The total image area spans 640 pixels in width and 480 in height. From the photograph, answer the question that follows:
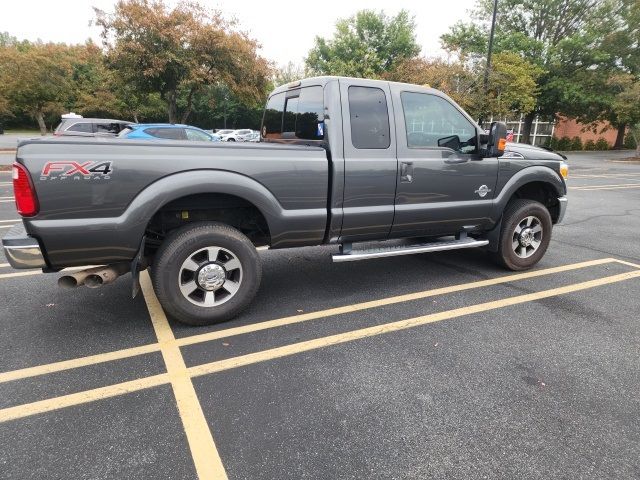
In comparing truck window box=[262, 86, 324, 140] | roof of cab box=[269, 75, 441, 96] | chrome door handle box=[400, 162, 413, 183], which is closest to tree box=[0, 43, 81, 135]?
truck window box=[262, 86, 324, 140]

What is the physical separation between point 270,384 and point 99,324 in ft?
5.70

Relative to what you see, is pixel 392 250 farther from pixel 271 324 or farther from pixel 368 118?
pixel 271 324

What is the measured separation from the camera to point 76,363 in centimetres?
293

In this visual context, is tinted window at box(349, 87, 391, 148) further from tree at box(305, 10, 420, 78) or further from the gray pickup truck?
tree at box(305, 10, 420, 78)

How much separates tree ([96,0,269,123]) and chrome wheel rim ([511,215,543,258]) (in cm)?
1670

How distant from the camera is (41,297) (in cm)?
403

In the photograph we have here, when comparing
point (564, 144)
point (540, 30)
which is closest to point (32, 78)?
point (540, 30)

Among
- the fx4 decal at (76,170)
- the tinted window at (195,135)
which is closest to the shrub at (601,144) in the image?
the tinted window at (195,135)

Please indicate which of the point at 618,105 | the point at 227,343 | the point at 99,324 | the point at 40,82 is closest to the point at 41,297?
the point at 99,324

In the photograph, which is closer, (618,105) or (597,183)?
(597,183)

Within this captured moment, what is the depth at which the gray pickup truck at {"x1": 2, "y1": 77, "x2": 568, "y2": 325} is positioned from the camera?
2885 mm

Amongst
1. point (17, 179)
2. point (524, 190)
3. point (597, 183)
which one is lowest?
point (597, 183)

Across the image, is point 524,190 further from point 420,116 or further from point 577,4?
point 577,4

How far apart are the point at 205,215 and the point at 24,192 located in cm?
133
